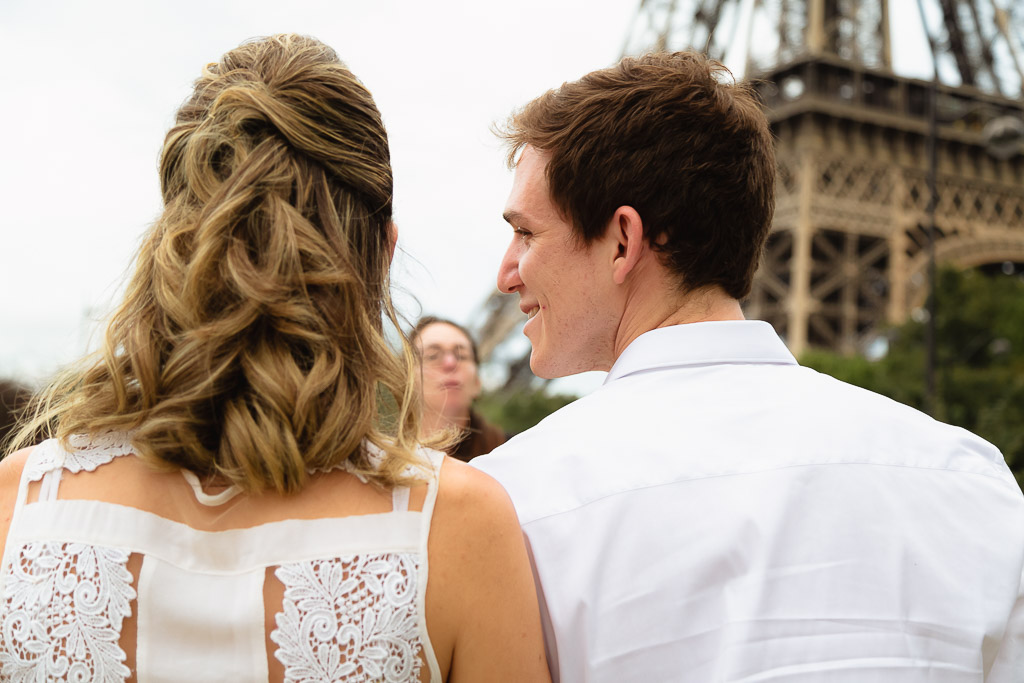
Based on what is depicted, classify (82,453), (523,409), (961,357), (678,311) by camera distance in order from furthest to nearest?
(523,409) < (961,357) < (678,311) < (82,453)

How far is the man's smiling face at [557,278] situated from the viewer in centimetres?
213

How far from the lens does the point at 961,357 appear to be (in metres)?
17.8

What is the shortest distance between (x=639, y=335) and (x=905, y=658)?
0.76 metres

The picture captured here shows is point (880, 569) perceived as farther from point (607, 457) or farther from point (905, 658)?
point (607, 457)

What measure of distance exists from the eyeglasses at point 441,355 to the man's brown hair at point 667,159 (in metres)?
3.42

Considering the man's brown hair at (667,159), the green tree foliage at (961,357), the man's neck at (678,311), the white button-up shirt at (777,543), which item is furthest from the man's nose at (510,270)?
the green tree foliage at (961,357)

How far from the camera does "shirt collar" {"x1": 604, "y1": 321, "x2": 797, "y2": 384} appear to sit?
1.97 metres

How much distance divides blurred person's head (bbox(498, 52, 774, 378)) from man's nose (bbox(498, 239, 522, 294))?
0.06m

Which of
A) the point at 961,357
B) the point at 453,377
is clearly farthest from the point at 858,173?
the point at 453,377

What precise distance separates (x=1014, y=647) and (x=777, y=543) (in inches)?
18.3

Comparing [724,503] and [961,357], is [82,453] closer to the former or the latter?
[724,503]

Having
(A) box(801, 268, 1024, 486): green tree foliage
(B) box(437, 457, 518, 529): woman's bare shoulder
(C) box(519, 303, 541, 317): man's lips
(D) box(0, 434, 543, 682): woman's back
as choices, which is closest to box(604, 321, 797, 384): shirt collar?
(C) box(519, 303, 541, 317): man's lips

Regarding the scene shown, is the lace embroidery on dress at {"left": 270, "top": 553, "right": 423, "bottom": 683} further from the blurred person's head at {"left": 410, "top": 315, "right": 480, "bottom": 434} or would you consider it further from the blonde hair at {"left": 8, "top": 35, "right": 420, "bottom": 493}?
the blurred person's head at {"left": 410, "top": 315, "right": 480, "bottom": 434}

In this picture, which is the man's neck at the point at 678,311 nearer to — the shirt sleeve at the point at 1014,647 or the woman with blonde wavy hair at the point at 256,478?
the woman with blonde wavy hair at the point at 256,478
